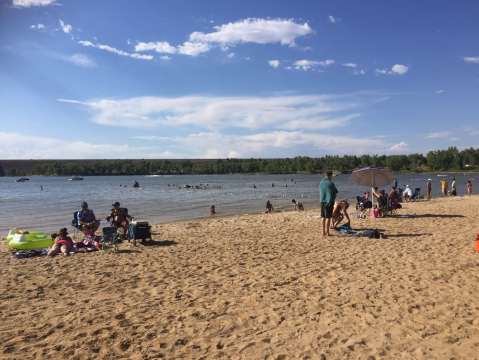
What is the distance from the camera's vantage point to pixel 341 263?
28.7 feet

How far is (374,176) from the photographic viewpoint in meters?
16.4

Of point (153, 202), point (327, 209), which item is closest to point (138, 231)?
point (327, 209)

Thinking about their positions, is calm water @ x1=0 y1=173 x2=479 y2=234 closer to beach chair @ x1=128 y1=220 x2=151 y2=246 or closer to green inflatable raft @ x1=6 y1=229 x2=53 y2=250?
green inflatable raft @ x1=6 y1=229 x2=53 y2=250

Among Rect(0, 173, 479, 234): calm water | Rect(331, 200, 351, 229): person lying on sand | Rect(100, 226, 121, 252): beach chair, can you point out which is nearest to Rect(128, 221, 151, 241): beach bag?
Rect(100, 226, 121, 252): beach chair

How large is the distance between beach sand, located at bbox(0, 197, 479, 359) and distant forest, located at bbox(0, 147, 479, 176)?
147589 mm

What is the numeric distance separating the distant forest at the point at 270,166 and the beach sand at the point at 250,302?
484 feet

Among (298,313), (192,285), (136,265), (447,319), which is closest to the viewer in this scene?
(447,319)

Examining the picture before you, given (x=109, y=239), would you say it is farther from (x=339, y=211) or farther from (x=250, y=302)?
(x=339, y=211)

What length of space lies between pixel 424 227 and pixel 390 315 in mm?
9019

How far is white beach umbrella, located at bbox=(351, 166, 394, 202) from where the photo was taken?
53.7 feet

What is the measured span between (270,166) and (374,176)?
6071 inches

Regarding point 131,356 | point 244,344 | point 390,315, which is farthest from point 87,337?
point 390,315

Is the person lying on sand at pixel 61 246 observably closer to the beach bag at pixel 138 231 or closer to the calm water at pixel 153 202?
the beach bag at pixel 138 231

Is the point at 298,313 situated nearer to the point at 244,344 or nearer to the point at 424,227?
the point at 244,344
